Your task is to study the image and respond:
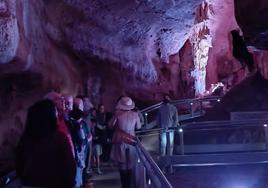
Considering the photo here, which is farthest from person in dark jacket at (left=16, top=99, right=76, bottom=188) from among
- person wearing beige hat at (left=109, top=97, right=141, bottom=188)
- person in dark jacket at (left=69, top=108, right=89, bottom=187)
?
person wearing beige hat at (left=109, top=97, right=141, bottom=188)

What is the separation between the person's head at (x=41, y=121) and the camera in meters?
4.07

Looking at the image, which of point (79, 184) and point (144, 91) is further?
point (144, 91)

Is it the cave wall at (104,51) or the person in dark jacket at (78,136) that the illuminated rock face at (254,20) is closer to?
the cave wall at (104,51)

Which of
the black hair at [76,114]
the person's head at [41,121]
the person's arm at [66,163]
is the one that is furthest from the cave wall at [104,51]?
the person's arm at [66,163]

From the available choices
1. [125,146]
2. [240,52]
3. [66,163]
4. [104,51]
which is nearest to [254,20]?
[104,51]

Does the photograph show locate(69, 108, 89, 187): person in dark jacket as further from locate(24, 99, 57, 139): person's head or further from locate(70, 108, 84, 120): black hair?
locate(24, 99, 57, 139): person's head

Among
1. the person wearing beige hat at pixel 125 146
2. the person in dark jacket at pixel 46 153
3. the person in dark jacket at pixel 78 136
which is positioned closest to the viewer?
the person in dark jacket at pixel 46 153

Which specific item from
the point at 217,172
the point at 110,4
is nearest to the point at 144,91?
the point at 110,4

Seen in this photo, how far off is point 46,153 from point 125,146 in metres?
3.88

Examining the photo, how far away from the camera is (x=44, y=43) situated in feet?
46.6

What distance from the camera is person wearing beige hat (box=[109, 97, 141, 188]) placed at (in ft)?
25.4

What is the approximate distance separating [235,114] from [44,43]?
5904 millimetres

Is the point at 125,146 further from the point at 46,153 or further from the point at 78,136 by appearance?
the point at 46,153

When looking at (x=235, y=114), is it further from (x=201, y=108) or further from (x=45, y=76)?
(x=201, y=108)
